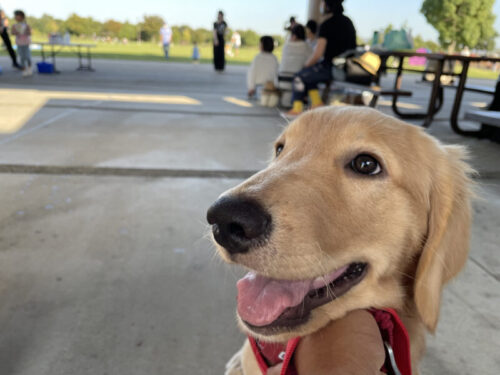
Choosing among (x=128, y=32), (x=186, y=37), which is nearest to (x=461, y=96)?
(x=186, y=37)

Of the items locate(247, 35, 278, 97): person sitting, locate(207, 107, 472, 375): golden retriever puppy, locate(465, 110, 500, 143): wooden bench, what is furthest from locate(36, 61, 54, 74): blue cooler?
locate(207, 107, 472, 375): golden retriever puppy

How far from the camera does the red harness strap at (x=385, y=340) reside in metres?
1.30

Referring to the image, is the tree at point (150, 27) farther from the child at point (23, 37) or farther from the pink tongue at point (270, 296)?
the pink tongue at point (270, 296)

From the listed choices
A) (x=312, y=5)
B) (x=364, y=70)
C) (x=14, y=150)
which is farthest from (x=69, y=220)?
(x=312, y=5)

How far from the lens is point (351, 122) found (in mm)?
1608

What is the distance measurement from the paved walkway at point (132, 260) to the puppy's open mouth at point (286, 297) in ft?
2.05

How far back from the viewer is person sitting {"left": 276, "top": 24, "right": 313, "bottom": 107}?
28.7ft

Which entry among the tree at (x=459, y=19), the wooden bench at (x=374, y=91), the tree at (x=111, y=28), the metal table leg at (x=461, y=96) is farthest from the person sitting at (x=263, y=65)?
the tree at (x=111, y=28)

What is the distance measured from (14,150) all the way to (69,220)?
2178 mm

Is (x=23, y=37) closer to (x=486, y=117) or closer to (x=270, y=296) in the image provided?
→ (x=486, y=117)

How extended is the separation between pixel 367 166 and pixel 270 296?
0.65 metres

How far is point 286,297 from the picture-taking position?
139cm

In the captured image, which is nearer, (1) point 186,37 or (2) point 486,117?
(2) point 486,117

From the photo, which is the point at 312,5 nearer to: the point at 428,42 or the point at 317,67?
the point at 317,67
